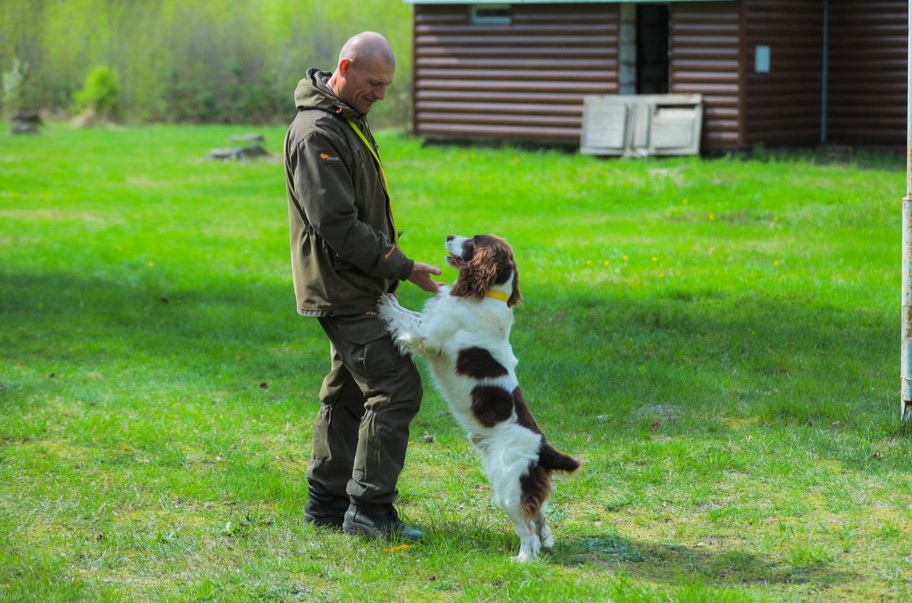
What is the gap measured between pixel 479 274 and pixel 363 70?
1047 millimetres

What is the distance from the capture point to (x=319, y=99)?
5.33 m

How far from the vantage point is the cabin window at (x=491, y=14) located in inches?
926

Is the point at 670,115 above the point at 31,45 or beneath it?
beneath

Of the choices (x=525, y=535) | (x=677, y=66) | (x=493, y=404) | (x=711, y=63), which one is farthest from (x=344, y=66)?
(x=677, y=66)

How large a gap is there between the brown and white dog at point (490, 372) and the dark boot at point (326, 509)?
0.86 m

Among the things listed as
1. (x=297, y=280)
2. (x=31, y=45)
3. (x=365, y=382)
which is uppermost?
(x=31, y=45)

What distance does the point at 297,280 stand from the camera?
17.9 ft

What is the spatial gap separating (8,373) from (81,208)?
941 cm

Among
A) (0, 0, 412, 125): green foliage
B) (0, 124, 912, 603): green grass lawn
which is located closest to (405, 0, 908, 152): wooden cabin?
(0, 124, 912, 603): green grass lawn

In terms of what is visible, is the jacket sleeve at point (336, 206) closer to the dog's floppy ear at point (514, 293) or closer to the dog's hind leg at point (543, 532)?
the dog's floppy ear at point (514, 293)

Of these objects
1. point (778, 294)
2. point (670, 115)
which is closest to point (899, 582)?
point (778, 294)

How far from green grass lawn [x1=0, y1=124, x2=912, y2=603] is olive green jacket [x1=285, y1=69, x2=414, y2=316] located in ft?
3.90

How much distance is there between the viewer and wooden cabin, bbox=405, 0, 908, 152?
21.2m

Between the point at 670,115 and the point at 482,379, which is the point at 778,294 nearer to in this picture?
the point at 482,379
